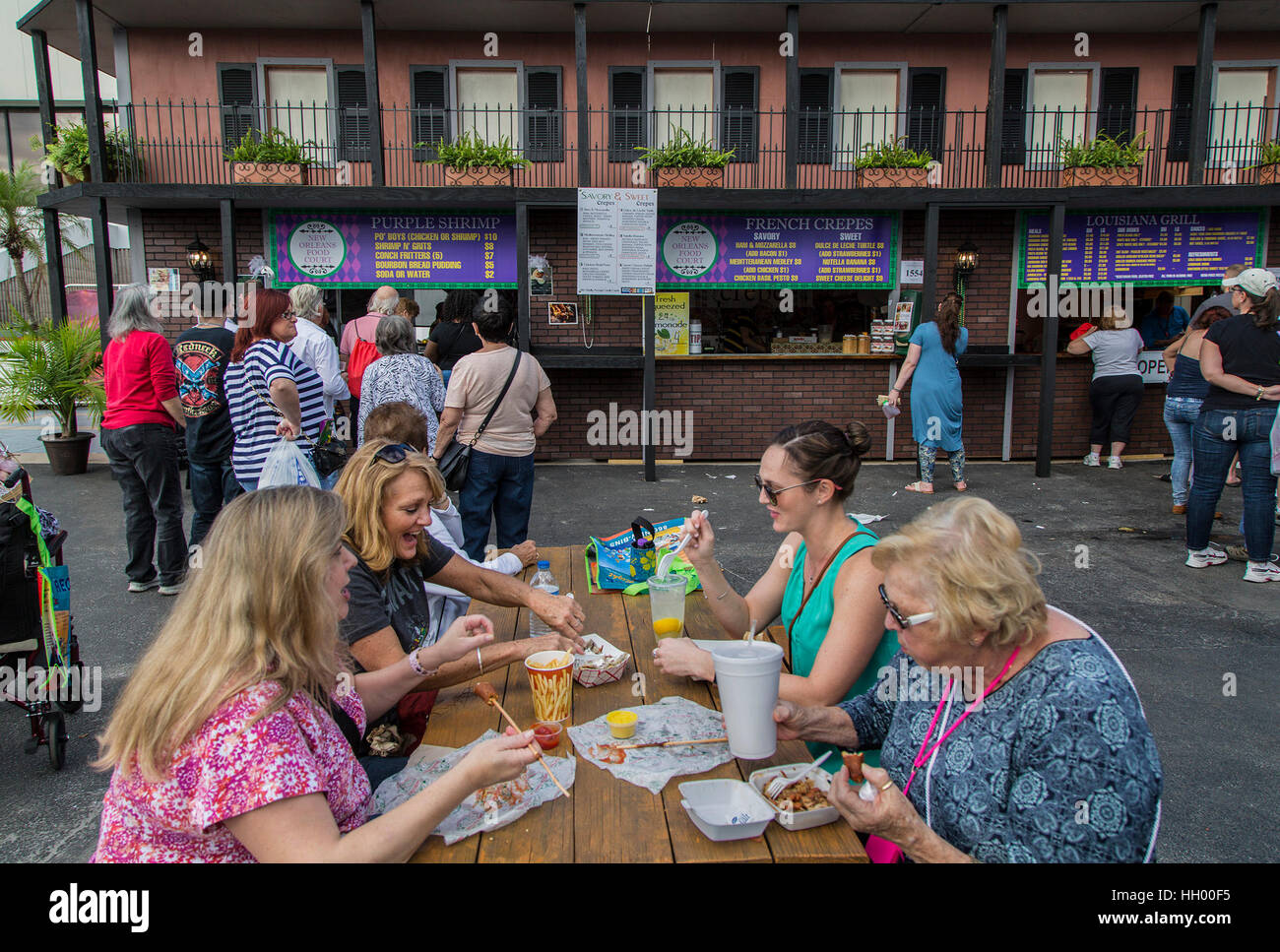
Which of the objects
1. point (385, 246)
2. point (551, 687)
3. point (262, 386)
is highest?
point (385, 246)

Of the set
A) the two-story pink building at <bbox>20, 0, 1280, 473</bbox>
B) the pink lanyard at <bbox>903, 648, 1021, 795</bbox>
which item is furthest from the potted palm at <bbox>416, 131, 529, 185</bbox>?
the pink lanyard at <bbox>903, 648, 1021, 795</bbox>

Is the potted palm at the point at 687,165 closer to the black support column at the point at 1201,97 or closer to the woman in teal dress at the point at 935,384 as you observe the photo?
the woman in teal dress at the point at 935,384

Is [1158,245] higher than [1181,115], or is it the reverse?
[1181,115]

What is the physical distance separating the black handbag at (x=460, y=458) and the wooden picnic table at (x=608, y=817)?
2944 millimetres

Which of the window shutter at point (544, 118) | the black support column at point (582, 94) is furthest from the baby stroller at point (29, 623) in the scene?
the window shutter at point (544, 118)

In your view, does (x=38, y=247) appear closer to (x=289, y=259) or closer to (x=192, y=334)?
(x=289, y=259)

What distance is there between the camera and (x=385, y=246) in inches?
424

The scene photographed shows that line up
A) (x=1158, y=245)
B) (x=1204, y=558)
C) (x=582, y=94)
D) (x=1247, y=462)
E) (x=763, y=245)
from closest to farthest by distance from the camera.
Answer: (x=1247, y=462) → (x=1204, y=558) → (x=582, y=94) → (x=763, y=245) → (x=1158, y=245)

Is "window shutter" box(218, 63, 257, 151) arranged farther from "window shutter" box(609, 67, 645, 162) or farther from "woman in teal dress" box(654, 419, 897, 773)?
"woman in teal dress" box(654, 419, 897, 773)

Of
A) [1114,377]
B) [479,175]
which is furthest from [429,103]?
[1114,377]

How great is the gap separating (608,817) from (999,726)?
2.83 ft

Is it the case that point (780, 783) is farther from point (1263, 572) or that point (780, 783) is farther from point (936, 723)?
point (1263, 572)
